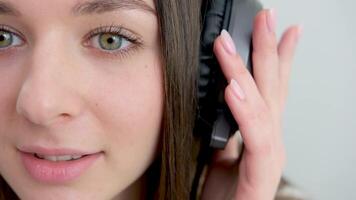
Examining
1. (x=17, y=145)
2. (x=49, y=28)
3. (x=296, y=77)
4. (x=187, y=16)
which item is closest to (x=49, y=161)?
(x=17, y=145)

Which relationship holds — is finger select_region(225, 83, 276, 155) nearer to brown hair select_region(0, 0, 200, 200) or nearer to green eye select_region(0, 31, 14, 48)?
brown hair select_region(0, 0, 200, 200)

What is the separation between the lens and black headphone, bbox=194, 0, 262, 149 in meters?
0.83

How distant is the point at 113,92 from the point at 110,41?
0.09 metres

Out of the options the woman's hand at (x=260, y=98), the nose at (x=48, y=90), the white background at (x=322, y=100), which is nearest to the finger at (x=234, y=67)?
the woman's hand at (x=260, y=98)

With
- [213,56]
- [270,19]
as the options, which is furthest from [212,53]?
[270,19]

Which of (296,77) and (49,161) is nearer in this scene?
(49,161)

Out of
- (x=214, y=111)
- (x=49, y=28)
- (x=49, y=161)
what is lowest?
(x=49, y=161)

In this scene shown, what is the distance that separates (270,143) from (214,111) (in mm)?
133

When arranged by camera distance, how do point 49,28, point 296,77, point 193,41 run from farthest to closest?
point 296,77
point 193,41
point 49,28

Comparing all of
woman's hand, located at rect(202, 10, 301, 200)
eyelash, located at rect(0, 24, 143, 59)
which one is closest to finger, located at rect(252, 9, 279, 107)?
woman's hand, located at rect(202, 10, 301, 200)

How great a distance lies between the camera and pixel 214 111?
0.88 metres

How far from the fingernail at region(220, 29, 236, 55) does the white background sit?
0.47 metres

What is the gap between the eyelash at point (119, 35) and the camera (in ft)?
2.57

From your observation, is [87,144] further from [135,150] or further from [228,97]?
[228,97]
